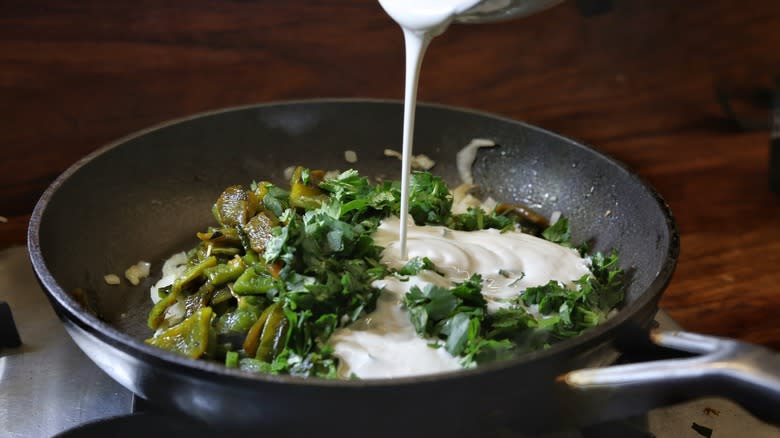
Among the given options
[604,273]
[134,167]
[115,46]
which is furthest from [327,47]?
[604,273]

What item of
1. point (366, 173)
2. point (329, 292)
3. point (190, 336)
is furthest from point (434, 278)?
point (366, 173)

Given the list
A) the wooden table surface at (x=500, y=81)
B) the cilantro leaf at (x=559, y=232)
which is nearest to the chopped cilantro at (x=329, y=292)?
the cilantro leaf at (x=559, y=232)

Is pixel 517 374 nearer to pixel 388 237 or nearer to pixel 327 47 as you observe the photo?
pixel 388 237

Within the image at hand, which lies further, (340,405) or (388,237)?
(388,237)

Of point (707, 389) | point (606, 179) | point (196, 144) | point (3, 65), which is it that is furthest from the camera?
point (3, 65)

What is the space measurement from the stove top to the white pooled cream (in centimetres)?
23

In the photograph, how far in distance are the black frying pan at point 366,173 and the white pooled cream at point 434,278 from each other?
13 cm

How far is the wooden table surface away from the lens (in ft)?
5.50

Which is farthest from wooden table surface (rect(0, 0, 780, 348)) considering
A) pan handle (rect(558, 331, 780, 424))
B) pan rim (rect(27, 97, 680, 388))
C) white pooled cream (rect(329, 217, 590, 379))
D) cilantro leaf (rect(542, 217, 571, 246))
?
pan handle (rect(558, 331, 780, 424))

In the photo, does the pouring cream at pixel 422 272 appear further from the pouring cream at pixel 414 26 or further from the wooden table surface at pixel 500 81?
the wooden table surface at pixel 500 81

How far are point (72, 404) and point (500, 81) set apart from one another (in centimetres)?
143

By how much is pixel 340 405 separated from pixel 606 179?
789 mm

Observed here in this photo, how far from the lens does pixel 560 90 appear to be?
7.44 ft

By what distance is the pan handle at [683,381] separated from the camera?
0.75 meters
